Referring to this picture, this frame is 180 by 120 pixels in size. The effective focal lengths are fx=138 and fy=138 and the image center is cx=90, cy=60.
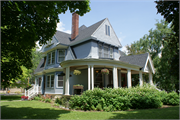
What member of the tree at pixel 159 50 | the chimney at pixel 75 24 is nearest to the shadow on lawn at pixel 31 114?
the chimney at pixel 75 24

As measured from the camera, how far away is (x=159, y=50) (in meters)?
26.3

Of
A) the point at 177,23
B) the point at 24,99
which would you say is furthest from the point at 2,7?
the point at 24,99

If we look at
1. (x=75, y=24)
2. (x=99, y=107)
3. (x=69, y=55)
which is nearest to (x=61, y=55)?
(x=69, y=55)

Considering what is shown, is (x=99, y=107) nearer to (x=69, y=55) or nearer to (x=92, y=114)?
(x=92, y=114)

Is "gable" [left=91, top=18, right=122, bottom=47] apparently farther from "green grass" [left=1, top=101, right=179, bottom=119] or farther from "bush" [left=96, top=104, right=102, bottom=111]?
"green grass" [left=1, top=101, right=179, bottom=119]

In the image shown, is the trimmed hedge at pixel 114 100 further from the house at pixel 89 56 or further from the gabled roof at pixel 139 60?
the gabled roof at pixel 139 60

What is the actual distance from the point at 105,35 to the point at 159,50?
1443 centimetres

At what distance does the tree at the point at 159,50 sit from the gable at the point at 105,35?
6.16m

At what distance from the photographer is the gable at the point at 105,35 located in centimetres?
1654

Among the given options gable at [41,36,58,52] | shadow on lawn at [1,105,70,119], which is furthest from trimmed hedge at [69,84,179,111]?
gable at [41,36,58,52]

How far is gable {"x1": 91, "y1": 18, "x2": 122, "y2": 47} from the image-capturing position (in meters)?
16.5

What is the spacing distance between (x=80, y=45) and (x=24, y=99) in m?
9.74

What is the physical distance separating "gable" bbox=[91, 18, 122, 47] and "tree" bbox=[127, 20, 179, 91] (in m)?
6.16

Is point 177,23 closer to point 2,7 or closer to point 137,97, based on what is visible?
point 137,97
